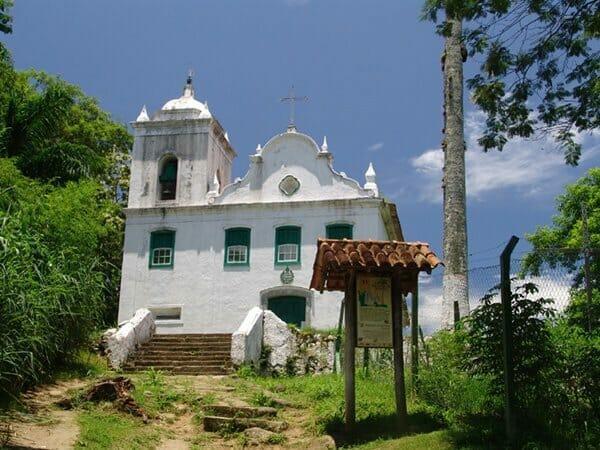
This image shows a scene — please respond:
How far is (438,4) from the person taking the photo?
9.47 meters

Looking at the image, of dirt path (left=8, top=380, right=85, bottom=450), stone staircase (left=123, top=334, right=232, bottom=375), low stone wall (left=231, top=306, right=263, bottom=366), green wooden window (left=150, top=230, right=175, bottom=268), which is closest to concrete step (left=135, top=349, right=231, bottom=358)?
stone staircase (left=123, top=334, right=232, bottom=375)

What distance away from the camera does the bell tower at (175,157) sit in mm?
26281

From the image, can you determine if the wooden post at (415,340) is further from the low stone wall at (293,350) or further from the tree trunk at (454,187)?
the low stone wall at (293,350)

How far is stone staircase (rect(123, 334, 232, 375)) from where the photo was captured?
1780cm

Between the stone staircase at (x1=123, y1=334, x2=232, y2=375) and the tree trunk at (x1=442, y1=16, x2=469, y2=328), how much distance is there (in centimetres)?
653

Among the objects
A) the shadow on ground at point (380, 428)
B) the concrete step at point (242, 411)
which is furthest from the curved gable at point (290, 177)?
the shadow on ground at point (380, 428)

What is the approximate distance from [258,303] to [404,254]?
14.7m

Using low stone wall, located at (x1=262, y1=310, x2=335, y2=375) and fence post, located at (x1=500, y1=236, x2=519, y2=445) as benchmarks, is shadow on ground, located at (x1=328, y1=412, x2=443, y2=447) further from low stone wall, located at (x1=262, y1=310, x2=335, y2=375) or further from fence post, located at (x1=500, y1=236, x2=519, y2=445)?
low stone wall, located at (x1=262, y1=310, x2=335, y2=375)

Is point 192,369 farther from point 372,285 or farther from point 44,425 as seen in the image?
point 372,285

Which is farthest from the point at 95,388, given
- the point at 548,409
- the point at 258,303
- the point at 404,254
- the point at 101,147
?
the point at 101,147

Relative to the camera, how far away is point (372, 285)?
32.9ft

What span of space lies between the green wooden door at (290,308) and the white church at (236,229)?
1.2 inches

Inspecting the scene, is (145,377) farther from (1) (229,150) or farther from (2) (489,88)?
(1) (229,150)

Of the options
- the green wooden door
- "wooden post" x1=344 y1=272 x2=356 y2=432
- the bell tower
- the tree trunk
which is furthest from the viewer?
the bell tower
